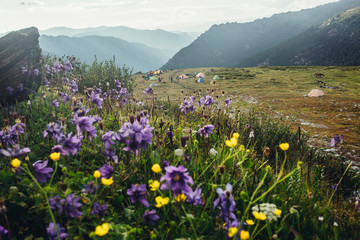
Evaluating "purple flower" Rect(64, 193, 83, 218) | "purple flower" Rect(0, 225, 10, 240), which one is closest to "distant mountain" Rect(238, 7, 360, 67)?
"purple flower" Rect(64, 193, 83, 218)

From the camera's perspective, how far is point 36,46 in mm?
7617

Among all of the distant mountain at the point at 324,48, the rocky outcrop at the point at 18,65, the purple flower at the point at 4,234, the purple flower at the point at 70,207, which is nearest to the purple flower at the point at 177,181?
the purple flower at the point at 70,207

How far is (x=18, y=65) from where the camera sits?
261 inches

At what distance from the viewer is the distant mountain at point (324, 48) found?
115 m

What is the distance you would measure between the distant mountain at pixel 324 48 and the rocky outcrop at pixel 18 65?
435 feet

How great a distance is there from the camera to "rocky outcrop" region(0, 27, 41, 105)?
602 cm

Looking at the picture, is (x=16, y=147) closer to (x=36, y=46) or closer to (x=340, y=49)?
(x=36, y=46)

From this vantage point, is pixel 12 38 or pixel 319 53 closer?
pixel 12 38

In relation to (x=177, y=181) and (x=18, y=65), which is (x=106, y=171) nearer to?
(x=177, y=181)

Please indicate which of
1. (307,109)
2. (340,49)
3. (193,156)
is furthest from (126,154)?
(340,49)

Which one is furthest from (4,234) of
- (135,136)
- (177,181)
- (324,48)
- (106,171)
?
(324,48)

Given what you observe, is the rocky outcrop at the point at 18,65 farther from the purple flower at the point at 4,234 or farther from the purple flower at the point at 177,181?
the purple flower at the point at 177,181

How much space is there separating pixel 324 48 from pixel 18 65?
6556 inches

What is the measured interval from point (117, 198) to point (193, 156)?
3.75 ft
